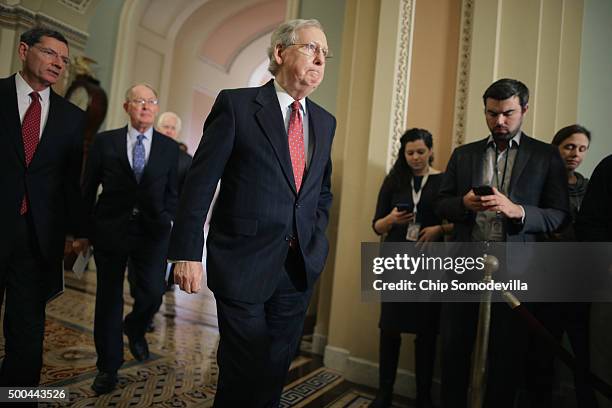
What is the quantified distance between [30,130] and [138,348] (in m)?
1.62

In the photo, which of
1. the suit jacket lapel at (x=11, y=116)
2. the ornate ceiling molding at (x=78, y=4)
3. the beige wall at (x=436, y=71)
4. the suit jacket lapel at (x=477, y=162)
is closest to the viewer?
the suit jacket lapel at (x=11, y=116)

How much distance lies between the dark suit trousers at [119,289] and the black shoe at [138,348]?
6.4 inches

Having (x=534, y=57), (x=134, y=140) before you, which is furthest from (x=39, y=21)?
(x=534, y=57)

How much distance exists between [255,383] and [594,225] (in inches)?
62.3

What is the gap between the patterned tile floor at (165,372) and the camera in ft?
7.68

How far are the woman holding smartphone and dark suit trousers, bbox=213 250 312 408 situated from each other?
1.03 m

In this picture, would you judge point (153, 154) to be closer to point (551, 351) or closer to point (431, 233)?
point (431, 233)

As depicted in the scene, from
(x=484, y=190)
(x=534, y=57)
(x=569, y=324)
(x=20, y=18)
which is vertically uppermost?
(x=20, y=18)

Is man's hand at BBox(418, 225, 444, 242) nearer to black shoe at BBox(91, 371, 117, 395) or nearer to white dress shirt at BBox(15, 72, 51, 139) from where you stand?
black shoe at BBox(91, 371, 117, 395)

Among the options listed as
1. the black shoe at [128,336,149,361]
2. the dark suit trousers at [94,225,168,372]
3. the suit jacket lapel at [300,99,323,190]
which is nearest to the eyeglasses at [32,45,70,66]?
the dark suit trousers at [94,225,168,372]

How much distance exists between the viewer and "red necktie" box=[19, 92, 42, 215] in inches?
74.9

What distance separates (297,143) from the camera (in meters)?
1.64

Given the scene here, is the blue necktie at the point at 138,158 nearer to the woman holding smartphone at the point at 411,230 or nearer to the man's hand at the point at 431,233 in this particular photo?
the woman holding smartphone at the point at 411,230

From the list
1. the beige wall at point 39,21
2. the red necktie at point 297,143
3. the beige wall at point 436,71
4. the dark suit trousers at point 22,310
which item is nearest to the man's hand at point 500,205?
the red necktie at point 297,143
